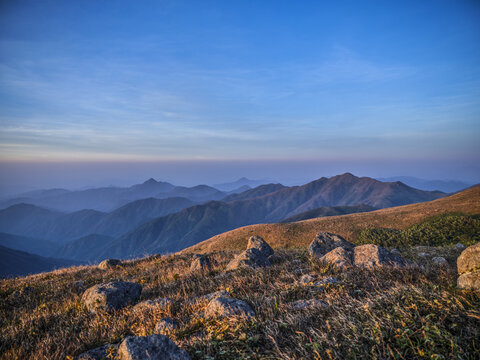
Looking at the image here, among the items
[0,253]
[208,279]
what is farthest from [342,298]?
[0,253]

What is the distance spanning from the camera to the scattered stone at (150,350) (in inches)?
120

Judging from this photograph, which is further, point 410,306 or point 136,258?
point 136,258

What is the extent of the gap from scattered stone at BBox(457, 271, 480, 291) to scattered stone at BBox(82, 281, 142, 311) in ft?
27.7

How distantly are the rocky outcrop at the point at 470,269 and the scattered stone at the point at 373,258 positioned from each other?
1.85 meters

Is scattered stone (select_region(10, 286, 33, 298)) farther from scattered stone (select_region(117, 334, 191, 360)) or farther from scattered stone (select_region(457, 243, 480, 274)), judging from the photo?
scattered stone (select_region(457, 243, 480, 274))

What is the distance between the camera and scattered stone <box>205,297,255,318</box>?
14.2ft

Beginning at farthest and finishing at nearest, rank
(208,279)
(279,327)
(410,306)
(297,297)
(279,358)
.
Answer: (208,279), (297,297), (279,327), (410,306), (279,358)

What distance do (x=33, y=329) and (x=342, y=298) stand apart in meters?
7.58

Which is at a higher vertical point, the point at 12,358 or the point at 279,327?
the point at 279,327

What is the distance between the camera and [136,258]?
1711 centimetres

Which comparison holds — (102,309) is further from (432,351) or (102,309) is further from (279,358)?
(432,351)

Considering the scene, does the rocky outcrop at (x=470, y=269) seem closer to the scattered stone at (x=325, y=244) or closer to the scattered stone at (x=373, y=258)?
the scattered stone at (x=373, y=258)

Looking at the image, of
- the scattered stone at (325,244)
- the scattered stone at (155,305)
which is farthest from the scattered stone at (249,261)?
the scattered stone at (325,244)

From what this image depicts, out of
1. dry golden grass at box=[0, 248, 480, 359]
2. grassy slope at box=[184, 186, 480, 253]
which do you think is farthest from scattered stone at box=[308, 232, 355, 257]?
grassy slope at box=[184, 186, 480, 253]
